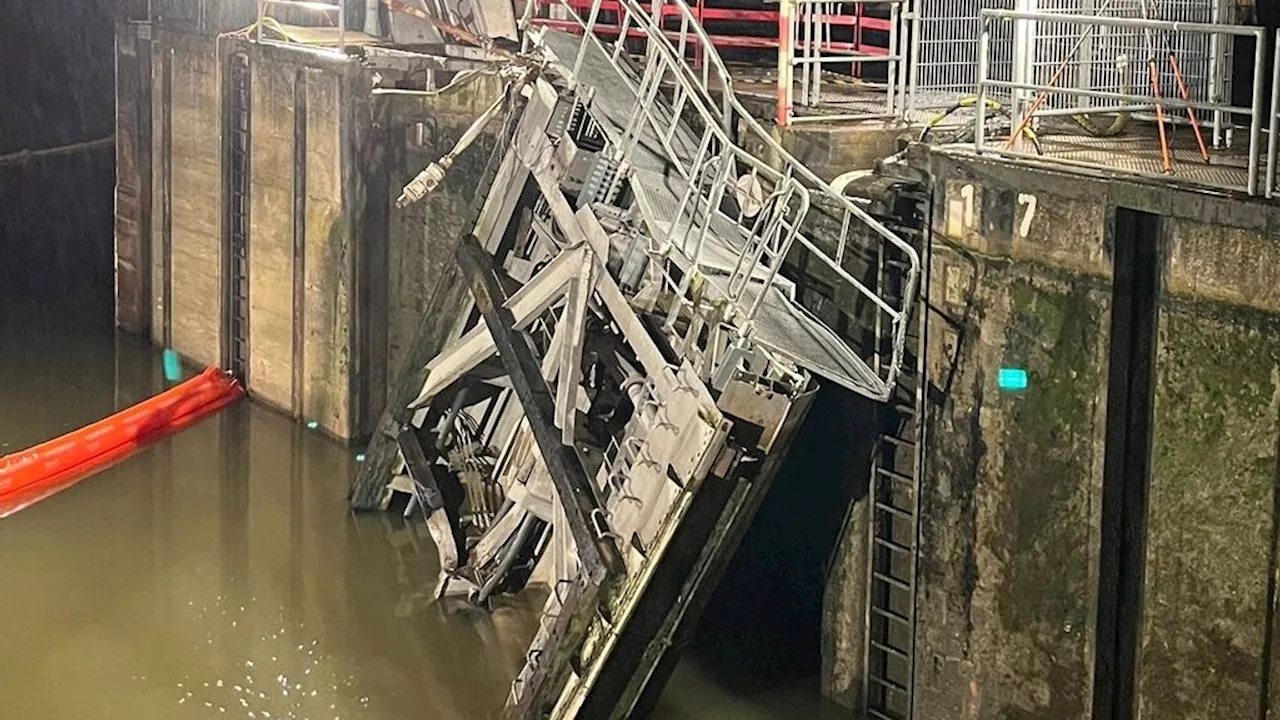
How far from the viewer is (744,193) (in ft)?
33.4

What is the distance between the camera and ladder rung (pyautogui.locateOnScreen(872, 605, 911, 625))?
958 cm

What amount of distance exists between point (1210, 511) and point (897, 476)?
7.24 ft

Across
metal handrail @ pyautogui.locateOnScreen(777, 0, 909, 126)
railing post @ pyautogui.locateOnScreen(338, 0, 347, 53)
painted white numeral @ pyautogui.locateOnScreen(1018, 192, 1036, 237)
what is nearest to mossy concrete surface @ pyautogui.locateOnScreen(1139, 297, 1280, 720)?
painted white numeral @ pyautogui.locateOnScreen(1018, 192, 1036, 237)

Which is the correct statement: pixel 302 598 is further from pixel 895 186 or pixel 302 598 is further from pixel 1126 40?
pixel 1126 40

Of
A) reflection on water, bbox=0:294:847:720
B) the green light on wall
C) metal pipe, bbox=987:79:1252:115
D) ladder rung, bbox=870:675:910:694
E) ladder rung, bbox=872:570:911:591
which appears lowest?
reflection on water, bbox=0:294:847:720

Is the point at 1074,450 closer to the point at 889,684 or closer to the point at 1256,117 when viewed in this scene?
the point at 1256,117

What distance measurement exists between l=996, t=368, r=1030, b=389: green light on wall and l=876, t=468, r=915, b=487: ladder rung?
1.04 meters

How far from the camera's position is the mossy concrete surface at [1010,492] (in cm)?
825

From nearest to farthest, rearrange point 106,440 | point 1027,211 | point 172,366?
point 1027,211 → point 106,440 → point 172,366

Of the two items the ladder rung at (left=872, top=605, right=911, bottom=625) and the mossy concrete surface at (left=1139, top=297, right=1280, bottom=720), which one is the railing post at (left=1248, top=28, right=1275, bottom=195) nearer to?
the mossy concrete surface at (left=1139, top=297, right=1280, bottom=720)

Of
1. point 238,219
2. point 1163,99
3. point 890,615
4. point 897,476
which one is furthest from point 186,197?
point 1163,99

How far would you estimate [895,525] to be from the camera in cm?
965

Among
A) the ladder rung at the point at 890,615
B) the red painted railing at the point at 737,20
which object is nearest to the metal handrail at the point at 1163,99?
the red painted railing at the point at 737,20

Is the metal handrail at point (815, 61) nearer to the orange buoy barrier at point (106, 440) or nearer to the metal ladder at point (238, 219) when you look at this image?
the orange buoy barrier at point (106, 440)
